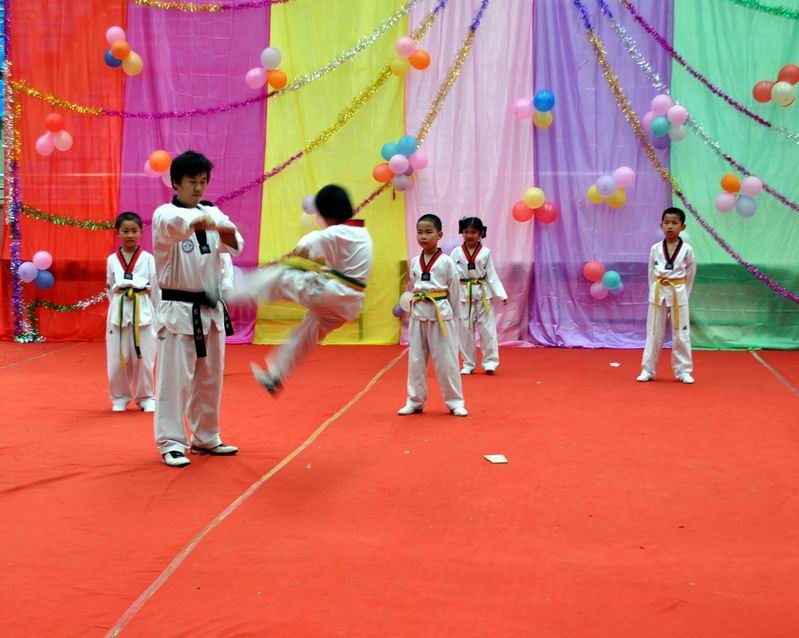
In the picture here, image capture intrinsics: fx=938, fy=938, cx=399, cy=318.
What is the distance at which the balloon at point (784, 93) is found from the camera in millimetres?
8508

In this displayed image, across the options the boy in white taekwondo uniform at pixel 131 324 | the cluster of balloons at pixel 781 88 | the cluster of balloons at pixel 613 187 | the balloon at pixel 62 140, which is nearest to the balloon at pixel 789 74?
the cluster of balloons at pixel 781 88

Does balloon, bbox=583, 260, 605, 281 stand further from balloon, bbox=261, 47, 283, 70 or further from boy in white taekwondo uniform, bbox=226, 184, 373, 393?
boy in white taekwondo uniform, bbox=226, 184, 373, 393

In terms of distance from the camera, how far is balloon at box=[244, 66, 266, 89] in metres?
9.21

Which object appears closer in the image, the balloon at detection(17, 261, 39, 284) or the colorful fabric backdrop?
the colorful fabric backdrop

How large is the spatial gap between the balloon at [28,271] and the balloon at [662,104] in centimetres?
629

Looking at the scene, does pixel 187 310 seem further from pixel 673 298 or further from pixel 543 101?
pixel 543 101

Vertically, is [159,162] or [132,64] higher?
[132,64]

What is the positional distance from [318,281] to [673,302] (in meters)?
3.75

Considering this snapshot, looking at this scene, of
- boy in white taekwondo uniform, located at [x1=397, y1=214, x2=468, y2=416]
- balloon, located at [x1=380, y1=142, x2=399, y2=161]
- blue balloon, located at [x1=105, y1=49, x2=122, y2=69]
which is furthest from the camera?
blue balloon, located at [x1=105, y1=49, x2=122, y2=69]

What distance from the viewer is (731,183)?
346 inches

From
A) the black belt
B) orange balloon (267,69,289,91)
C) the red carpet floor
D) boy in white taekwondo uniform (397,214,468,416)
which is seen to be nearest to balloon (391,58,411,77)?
orange balloon (267,69,289,91)

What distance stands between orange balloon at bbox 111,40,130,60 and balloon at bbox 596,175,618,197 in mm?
4782

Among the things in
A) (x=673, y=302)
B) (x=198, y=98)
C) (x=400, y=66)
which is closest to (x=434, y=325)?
(x=673, y=302)

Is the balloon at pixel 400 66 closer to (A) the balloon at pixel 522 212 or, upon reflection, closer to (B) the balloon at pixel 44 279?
(A) the balloon at pixel 522 212
